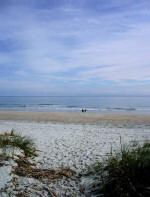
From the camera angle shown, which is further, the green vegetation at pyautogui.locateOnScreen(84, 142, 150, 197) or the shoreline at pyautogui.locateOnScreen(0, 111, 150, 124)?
the shoreline at pyautogui.locateOnScreen(0, 111, 150, 124)

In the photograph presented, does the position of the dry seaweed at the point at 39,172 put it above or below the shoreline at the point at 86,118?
below

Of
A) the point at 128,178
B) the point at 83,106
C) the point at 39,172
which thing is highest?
the point at 83,106

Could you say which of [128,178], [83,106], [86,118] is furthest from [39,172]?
[83,106]

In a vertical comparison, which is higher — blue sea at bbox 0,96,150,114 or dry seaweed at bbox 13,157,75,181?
blue sea at bbox 0,96,150,114

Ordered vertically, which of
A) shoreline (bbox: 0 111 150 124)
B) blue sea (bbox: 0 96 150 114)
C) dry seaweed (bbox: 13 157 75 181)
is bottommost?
dry seaweed (bbox: 13 157 75 181)

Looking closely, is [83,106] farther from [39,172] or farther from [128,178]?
[128,178]

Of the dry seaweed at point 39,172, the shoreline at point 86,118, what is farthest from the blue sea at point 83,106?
the dry seaweed at point 39,172

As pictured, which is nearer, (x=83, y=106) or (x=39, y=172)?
(x=39, y=172)

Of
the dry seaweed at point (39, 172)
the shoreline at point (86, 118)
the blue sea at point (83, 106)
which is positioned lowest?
the dry seaweed at point (39, 172)

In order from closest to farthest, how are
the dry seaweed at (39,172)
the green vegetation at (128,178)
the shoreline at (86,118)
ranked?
the green vegetation at (128,178) < the dry seaweed at (39,172) < the shoreline at (86,118)

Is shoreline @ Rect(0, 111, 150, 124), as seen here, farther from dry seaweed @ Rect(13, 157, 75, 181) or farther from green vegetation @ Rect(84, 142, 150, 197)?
green vegetation @ Rect(84, 142, 150, 197)

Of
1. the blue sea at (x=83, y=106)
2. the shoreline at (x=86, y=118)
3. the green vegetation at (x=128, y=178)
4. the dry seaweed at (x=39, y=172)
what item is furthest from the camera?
the blue sea at (x=83, y=106)

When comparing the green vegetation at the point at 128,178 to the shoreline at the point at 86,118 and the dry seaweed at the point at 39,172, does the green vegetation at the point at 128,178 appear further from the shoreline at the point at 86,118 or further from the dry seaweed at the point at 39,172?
the shoreline at the point at 86,118

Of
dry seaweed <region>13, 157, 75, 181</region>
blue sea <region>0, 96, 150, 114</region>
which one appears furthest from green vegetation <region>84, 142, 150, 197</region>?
blue sea <region>0, 96, 150, 114</region>
